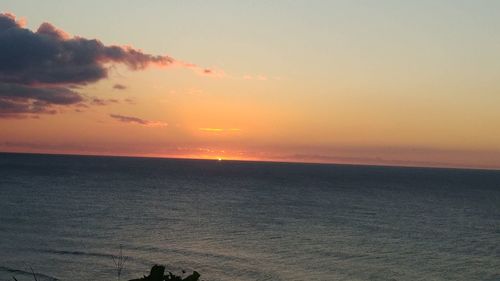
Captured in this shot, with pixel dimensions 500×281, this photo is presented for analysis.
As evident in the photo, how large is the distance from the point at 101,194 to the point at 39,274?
73326mm

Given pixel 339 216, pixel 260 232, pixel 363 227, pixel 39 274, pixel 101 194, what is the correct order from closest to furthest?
pixel 39 274 < pixel 260 232 < pixel 363 227 < pixel 339 216 < pixel 101 194

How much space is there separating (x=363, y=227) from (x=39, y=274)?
4315cm

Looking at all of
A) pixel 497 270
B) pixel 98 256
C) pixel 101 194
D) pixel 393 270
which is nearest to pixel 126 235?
pixel 98 256

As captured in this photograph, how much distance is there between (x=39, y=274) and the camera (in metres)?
44.0

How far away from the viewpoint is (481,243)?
6619 centimetres

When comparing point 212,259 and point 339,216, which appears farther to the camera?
point 339,216

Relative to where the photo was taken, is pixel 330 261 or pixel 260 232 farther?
pixel 260 232

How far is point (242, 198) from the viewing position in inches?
4761

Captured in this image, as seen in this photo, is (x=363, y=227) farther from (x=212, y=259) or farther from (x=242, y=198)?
(x=242, y=198)

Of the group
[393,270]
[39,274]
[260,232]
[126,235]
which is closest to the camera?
[39,274]

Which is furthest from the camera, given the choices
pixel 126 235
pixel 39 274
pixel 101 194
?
pixel 101 194

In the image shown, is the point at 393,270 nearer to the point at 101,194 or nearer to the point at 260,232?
the point at 260,232

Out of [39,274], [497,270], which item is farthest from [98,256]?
[497,270]

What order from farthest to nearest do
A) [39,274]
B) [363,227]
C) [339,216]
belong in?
1. [339,216]
2. [363,227]
3. [39,274]
